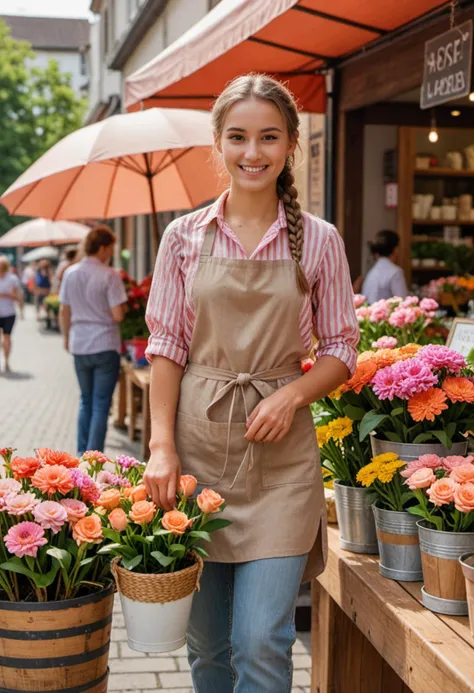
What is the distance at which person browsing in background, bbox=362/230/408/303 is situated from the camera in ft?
24.2

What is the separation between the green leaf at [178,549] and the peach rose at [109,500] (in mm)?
211

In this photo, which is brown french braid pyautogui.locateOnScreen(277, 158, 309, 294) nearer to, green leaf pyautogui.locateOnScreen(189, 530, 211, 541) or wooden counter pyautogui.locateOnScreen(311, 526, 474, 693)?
green leaf pyautogui.locateOnScreen(189, 530, 211, 541)

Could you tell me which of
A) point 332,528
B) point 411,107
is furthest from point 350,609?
point 411,107

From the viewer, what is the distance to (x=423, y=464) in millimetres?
2564

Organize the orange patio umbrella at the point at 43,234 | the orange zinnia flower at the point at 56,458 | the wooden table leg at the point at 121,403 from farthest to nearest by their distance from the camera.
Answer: the orange patio umbrella at the point at 43,234
the wooden table leg at the point at 121,403
the orange zinnia flower at the point at 56,458

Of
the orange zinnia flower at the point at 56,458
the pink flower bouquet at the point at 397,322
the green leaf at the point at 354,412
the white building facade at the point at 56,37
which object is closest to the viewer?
the orange zinnia flower at the point at 56,458

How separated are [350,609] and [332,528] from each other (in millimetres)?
506

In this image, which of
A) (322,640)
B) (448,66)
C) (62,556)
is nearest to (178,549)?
(62,556)

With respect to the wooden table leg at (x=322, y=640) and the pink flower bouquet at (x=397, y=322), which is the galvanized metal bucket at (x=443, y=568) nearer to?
the wooden table leg at (x=322, y=640)

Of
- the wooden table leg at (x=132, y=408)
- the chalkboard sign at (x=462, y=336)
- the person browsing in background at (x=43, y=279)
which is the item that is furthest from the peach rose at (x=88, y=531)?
the person browsing in background at (x=43, y=279)

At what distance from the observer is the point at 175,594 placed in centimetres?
221

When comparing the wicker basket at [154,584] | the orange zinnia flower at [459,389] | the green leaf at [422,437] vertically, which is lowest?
the wicker basket at [154,584]

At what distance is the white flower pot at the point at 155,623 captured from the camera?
221 centimetres

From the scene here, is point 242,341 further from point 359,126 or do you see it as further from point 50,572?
point 359,126
